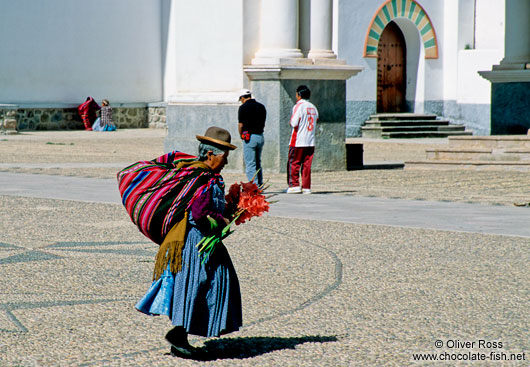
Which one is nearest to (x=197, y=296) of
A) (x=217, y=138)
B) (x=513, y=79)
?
(x=217, y=138)

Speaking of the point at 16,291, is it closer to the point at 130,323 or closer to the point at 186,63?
the point at 130,323

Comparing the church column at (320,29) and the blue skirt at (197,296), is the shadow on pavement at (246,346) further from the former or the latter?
the church column at (320,29)

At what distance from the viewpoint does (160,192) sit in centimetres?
492

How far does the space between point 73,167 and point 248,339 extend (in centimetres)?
1234

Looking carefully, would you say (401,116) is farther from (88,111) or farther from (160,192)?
(160,192)

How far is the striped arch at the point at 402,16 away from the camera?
88.0 feet

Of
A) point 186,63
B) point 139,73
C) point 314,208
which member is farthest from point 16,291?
point 139,73

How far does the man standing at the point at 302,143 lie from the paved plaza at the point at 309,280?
401 millimetres

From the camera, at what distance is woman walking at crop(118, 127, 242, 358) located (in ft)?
16.1

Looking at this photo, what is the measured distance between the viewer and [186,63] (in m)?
17.8

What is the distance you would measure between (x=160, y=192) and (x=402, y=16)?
23.6 meters

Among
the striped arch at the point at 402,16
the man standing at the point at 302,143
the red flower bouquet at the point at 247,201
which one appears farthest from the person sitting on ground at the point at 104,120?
the red flower bouquet at the point at 247,201

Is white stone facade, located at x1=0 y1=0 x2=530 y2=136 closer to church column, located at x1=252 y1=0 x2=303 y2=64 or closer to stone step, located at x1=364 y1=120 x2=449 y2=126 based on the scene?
church column, located at x1=252 y1=0 x2=303 y2=64

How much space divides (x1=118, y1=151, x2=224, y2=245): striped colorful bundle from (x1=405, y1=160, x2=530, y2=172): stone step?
1258 centimetres
